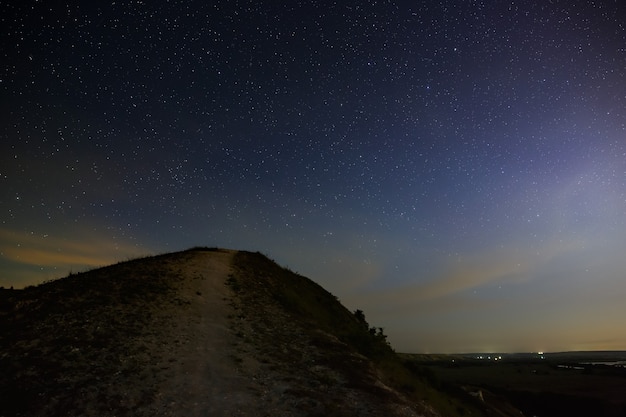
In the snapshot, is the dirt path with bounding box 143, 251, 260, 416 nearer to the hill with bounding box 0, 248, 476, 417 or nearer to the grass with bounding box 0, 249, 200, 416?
the hill with bounding box 0, 248, 476, 417

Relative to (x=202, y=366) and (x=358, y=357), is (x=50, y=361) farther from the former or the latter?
(x=358, y=357)

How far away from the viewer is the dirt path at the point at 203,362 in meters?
15.2

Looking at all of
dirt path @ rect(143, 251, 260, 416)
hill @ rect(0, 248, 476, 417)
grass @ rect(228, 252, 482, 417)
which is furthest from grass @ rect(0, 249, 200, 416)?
grass @ rect(228, 252, 482, 417)

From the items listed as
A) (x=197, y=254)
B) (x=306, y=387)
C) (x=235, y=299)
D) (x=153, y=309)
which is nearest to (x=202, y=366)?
(x=306, y=387)

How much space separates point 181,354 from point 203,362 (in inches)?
52.0

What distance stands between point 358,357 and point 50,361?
14164mm

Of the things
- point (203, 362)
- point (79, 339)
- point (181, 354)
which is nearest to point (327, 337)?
point (203, 362)

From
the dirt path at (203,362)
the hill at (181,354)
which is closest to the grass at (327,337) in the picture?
the hill at (181,354)

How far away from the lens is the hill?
15.4m

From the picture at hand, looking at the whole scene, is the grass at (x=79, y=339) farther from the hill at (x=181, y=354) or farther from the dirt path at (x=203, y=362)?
the dirt path at (x=203, y=362)

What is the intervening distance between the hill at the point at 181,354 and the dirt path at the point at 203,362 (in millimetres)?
61

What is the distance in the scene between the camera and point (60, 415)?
46.2ft

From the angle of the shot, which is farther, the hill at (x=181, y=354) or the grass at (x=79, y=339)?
the hill at (x=181, y=354)

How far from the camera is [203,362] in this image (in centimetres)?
1912
